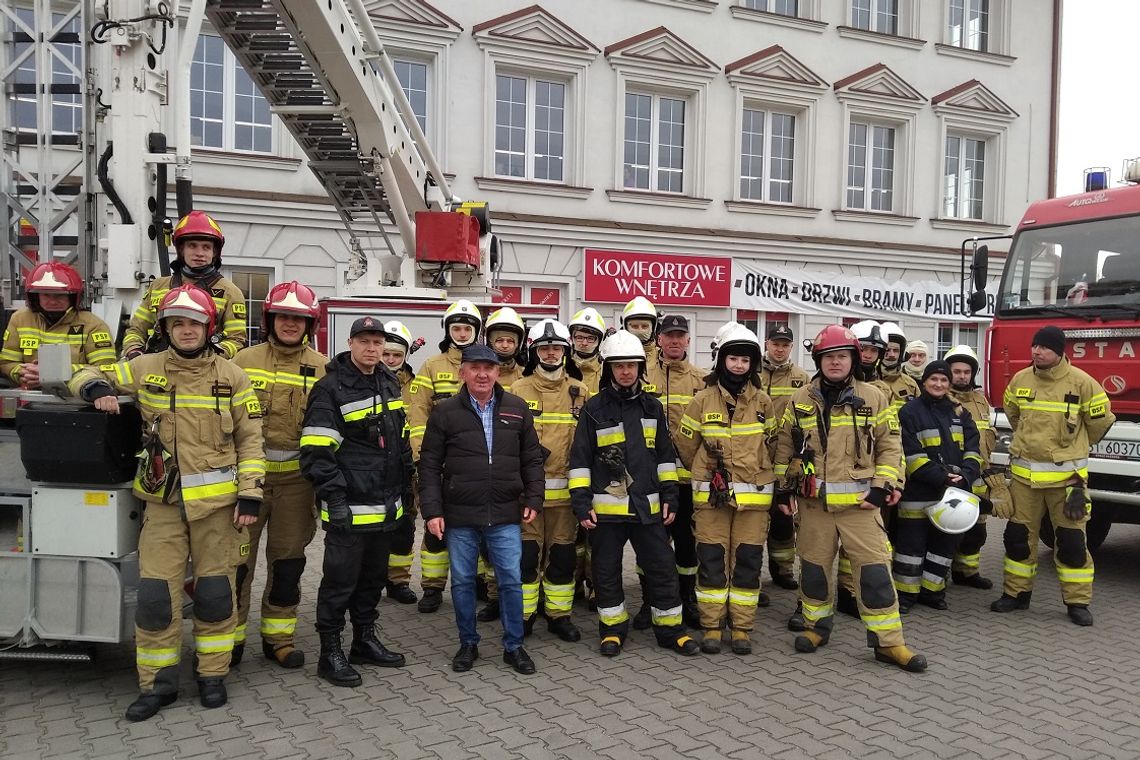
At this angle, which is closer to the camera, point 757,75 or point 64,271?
point 64,271

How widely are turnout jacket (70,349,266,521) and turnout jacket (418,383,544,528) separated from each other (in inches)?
35.5

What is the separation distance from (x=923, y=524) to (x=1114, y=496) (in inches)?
65.2

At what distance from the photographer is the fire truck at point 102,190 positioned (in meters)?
4.17

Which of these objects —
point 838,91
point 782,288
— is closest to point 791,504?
point 782,288

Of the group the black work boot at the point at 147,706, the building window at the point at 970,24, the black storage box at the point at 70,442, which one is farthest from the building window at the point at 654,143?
the black work boot at the point at 147,706

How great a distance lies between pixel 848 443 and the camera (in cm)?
492

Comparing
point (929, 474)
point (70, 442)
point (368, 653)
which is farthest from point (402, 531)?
point (929, 474)

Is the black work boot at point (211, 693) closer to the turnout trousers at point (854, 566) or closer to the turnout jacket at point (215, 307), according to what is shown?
the turnout jacket at point (215, 307)

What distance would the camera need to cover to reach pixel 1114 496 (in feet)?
20.7

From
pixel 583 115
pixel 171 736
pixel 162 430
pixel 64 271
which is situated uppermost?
pixel 583 115

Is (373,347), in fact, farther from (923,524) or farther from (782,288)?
(782,288)

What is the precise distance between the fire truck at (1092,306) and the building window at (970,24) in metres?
11.3

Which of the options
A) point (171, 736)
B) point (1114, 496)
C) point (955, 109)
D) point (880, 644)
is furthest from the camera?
point (955, 109)

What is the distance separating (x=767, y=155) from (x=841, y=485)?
1217 centimetres
